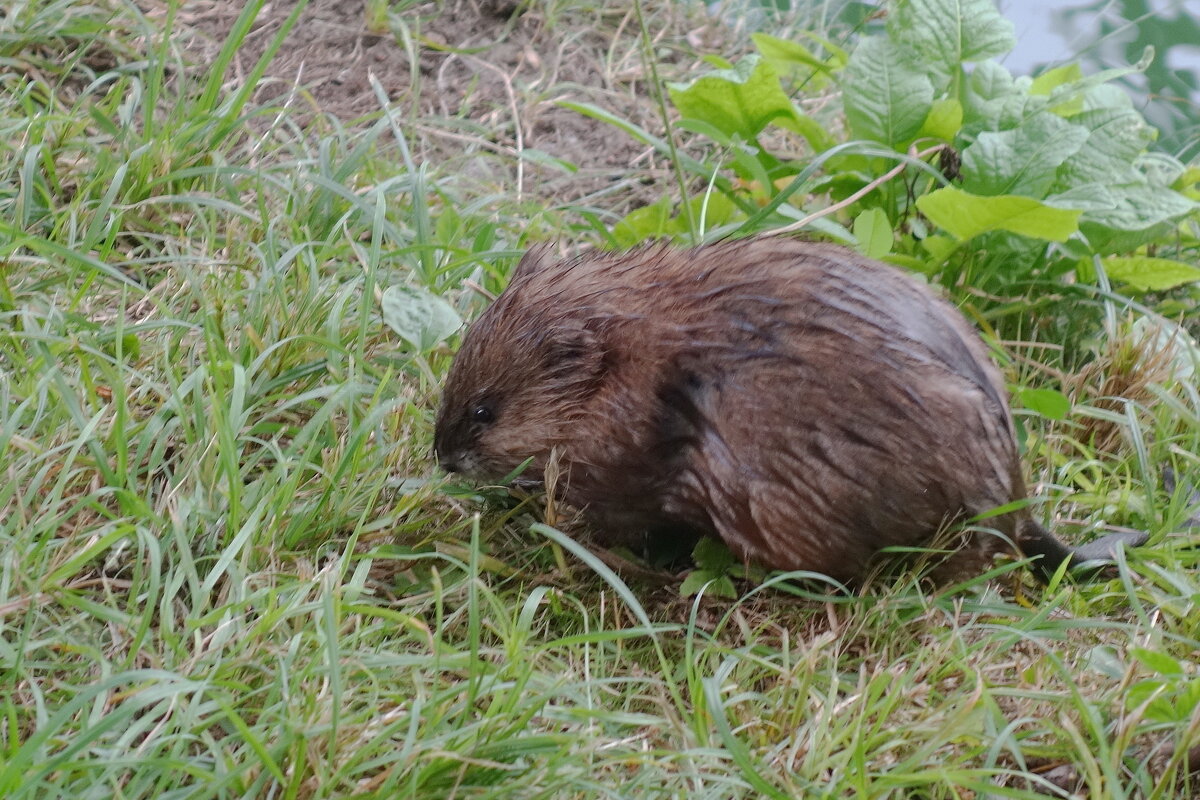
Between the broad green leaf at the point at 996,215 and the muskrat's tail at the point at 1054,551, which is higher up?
the broad green leaf at the point at 996,215

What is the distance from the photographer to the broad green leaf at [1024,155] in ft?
10.9

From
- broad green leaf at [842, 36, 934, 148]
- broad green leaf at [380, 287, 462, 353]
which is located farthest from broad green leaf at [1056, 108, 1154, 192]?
broad green leaf at [380, 287, 462, 353]

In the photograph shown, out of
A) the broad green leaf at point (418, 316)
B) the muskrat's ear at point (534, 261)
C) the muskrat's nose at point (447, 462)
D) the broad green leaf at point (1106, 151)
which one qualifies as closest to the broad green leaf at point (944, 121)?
the broad green leaf at point (1106, 151)

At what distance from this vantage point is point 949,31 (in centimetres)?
366

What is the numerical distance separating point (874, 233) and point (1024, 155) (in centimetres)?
47

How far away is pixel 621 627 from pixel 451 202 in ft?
5.44

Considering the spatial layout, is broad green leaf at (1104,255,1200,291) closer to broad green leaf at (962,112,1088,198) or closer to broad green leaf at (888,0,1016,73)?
broad green leaf at (962,112,1088,198)

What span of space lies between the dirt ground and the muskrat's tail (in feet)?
6.87

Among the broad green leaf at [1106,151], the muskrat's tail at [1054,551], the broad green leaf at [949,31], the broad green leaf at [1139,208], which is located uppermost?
the broad green leaf at [949,31]

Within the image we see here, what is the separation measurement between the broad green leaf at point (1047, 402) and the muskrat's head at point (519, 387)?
1213mm

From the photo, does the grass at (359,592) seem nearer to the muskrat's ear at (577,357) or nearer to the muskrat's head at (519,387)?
the muskrat's head at (519,387)

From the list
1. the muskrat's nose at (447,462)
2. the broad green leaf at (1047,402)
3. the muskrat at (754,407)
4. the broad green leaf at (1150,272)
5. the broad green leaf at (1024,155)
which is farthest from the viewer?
the broad green leaf at (1150,272)

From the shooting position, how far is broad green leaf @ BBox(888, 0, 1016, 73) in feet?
11.9

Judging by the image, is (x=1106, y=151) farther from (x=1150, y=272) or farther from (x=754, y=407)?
(x=754, y=407)
